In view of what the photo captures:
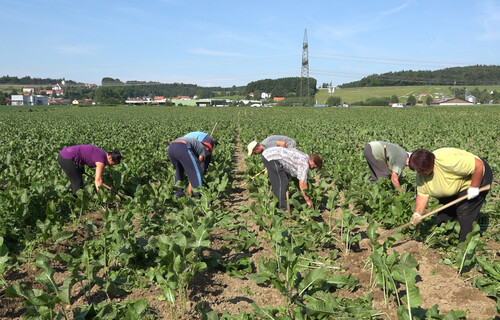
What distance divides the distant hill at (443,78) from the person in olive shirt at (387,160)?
425 ft

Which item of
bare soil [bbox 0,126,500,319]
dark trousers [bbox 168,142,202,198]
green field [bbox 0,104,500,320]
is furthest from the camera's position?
dark trousers [bbox 168,142,202,198]

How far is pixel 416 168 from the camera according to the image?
4.07 m

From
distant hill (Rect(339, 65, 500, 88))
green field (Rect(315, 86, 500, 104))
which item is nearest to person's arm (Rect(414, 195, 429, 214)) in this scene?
green field (Rect(315, 86, 500, 104))

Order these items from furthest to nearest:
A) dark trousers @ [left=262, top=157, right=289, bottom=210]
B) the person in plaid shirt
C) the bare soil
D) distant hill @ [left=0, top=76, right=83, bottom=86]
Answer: distant hill @ [left=0, top=76, right=83, bottom=86], dark trousers @ [left=262, top=157, right=289, bottom=210], the person in plaid shirt, the bare soil

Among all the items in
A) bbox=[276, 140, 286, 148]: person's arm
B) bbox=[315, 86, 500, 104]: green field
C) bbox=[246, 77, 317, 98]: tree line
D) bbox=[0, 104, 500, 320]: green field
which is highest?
bbox=[246, 77, 317, 98]: tree line

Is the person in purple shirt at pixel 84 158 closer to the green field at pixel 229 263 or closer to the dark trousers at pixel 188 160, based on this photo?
the green field at pixel 229 263

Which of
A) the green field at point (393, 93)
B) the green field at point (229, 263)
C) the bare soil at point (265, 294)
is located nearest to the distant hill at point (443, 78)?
the green field at point (393, 93)

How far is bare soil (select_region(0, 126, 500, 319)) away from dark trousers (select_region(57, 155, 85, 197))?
2.04 meters

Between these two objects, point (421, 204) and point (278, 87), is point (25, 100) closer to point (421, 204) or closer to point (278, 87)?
point (278, 87)

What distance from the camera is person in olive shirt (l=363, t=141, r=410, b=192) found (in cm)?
592

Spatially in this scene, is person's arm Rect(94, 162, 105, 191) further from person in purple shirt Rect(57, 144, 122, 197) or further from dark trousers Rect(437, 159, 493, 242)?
dark trousers Rect(437, 159, 493, 242)

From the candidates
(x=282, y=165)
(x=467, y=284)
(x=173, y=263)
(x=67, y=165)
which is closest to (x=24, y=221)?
(x=67, y=165)

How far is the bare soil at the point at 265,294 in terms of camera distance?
132 inches

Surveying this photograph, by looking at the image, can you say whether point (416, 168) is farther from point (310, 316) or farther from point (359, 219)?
point (310, 316)
